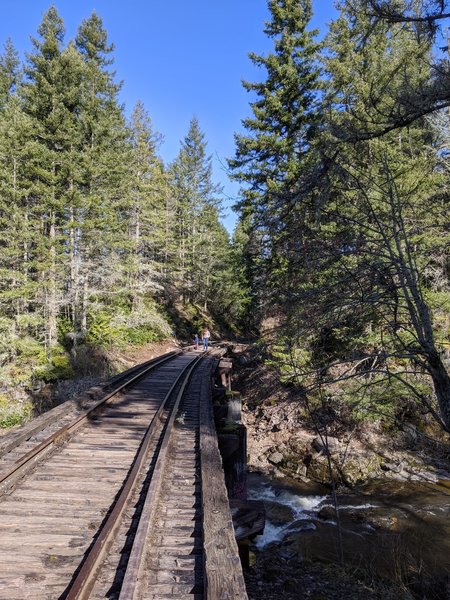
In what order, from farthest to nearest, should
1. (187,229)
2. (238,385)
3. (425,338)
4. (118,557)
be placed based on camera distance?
(187,229) < (238,385) < (425,338) < (118,557)

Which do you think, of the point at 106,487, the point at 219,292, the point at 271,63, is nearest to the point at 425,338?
the point at 106,487

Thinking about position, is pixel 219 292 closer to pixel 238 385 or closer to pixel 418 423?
pixel 238 385

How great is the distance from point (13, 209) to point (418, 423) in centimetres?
2079

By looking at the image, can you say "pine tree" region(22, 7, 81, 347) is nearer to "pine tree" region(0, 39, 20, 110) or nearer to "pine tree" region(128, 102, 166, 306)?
"pine tree" region(128, 102, 166, 306)

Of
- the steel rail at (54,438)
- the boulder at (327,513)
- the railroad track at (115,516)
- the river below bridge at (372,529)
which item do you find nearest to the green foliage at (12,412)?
the steel rail at (54,438)

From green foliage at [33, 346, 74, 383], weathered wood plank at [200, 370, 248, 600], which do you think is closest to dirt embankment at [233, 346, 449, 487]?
weathered wood plank at [200, 370, 248, 600]

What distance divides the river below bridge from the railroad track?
14.7 feet

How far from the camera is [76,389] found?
16266 millimetres

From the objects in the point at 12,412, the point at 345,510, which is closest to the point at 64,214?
the point at 12,412

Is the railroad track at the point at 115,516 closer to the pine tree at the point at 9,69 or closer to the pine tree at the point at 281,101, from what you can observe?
the pine tree at the point at 281,101

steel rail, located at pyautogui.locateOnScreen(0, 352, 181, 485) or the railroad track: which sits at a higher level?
steel rail, located at pyautogui.locateOnScreen(0, 352, 181, 485)

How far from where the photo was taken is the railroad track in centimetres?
316

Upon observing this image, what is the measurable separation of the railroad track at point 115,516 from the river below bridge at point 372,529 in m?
4.48

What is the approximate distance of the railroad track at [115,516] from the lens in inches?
124
